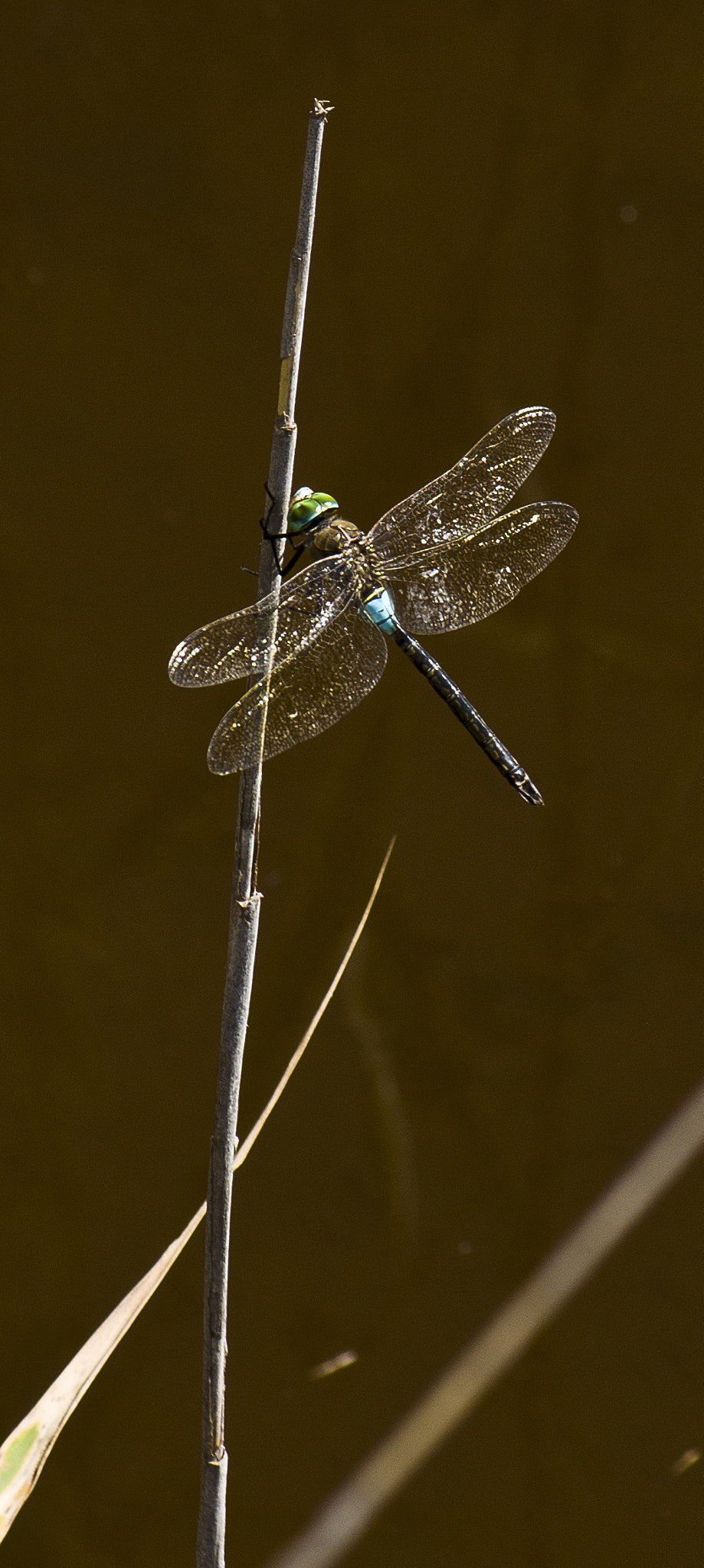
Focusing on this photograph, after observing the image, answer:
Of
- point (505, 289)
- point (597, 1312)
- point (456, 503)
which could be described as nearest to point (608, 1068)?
point (597, 1312)

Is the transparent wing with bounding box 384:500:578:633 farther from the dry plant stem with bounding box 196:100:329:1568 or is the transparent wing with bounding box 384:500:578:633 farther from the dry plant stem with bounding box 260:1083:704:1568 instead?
the dry plant stem with bounding box 260:1083:704:1568

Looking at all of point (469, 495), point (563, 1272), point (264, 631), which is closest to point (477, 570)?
point (469, 495)

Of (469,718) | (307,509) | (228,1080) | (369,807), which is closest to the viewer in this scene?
(228,1080)

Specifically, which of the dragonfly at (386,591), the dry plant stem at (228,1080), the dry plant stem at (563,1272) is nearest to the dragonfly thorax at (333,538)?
the dragonfly at (386,591)

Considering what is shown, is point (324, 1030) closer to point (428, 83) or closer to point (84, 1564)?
point (84, 1564)

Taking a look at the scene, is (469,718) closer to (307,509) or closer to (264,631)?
(307,509)

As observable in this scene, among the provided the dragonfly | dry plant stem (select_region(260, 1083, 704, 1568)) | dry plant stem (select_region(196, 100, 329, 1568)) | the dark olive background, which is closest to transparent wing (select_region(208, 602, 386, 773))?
the dragonfly

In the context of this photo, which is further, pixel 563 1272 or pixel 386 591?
pixel 563 1272
